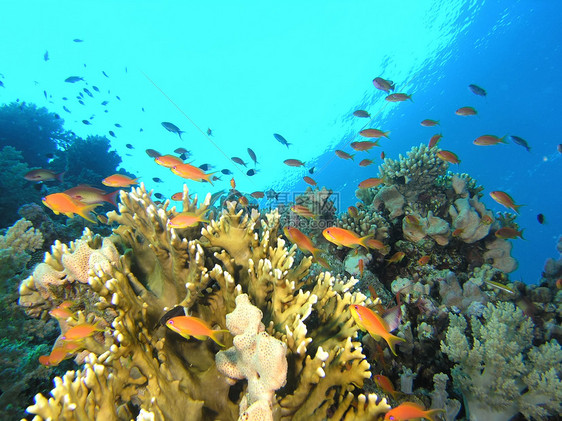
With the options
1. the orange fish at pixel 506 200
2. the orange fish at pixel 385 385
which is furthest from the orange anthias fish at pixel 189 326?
the orange fish at pixel 506 200

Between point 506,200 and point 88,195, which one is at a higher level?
point 506,200

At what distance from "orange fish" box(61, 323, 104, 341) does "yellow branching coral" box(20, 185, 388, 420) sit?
0.27 feet

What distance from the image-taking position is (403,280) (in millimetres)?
5250

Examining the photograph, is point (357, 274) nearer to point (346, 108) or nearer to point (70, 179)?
point (70, 179)

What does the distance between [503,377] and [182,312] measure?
11.6 ft

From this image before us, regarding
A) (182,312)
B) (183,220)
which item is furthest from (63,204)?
(182,312)

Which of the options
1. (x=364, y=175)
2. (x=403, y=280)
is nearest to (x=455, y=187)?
(x=403, y=280)

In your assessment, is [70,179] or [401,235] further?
[70,179]

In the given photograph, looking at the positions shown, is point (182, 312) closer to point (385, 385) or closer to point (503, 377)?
point (385, 385)

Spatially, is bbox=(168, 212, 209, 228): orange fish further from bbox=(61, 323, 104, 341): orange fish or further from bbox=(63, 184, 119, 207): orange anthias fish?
bbox=(63, 184, 119, 207): orange anthias fish

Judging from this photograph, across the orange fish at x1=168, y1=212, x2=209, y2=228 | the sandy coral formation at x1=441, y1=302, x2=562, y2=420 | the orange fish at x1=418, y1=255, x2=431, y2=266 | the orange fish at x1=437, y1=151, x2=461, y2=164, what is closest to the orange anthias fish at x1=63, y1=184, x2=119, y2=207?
the orange fish at x1=168, y1=212, x2=209, y2=228

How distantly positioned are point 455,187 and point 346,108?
5090 cm

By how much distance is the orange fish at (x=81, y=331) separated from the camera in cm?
212

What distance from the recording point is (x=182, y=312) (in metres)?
2.46
